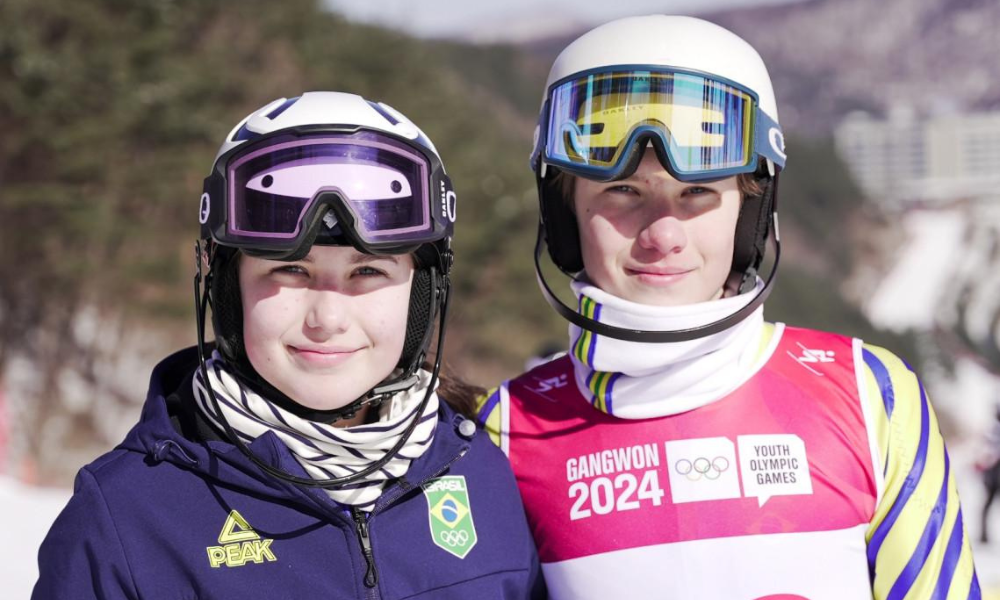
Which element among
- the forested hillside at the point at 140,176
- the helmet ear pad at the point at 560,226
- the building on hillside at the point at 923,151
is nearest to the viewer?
the helmet ear pad at the point at 560,226

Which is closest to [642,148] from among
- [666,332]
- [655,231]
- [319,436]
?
[655,231]

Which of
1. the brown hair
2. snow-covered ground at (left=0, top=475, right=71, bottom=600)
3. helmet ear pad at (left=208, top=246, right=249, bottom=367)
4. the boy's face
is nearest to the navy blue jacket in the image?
helmet ear pad at (left=208, top=246, right=249, bottom=367)

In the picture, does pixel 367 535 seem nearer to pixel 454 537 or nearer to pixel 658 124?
pixel 454 537

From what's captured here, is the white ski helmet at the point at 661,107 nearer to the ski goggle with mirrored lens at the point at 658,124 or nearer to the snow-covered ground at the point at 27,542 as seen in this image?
the ski goggle with mirrored lens at the point at 658,124

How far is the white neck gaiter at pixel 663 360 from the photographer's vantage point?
2506 millimetres

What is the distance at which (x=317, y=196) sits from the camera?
2191 millimetres

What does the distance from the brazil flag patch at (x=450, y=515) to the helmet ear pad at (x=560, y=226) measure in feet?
2.49

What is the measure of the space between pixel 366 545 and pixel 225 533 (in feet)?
0.96

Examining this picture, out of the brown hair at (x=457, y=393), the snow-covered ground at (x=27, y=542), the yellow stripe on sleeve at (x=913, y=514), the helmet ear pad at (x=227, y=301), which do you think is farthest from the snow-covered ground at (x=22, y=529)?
the yellow stripe on sleeve at (x=913, y=514)

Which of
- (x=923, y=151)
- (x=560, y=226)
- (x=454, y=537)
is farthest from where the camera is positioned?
(x=923, y=151)

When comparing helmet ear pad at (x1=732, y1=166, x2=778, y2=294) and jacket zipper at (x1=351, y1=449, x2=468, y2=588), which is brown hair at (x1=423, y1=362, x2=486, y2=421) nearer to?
jacket zipper at (x1=351, y1=449, x2=468, y2=588)

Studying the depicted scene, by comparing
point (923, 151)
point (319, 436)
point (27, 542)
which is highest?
point (923, 151)

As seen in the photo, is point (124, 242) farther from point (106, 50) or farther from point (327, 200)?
point (327, 200)

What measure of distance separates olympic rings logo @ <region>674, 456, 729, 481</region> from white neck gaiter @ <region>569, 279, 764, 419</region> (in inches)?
5.3
